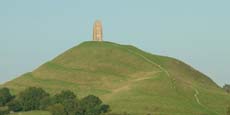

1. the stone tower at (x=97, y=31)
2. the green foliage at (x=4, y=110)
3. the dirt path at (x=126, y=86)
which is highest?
the stone tower at (x=97, y=31)

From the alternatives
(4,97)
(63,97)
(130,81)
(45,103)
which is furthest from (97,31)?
(45,103)

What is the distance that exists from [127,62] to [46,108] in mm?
40479

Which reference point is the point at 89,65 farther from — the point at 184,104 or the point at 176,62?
the point at 184,104

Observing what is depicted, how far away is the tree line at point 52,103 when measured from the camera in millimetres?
117625

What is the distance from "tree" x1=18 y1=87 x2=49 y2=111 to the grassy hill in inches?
505

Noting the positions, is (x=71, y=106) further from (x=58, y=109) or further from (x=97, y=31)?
(x=97, y=31)

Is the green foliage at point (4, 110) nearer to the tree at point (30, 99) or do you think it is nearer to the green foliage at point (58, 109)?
the tree at point (30, 99)

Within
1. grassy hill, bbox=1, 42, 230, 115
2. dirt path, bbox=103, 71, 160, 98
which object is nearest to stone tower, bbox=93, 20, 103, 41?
grassy hill, bbox=1, 42, 230, 115

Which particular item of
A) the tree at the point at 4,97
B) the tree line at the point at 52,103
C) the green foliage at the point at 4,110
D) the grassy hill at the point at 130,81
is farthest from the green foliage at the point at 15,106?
the grassy hill at the point at 130,81

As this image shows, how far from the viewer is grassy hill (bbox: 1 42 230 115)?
134m

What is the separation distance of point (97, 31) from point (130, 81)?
25.5 meters

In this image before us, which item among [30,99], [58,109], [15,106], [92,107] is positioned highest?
[30,99]

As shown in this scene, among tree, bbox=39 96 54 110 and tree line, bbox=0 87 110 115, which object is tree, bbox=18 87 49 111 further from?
tree, bbox=39 96 54 110

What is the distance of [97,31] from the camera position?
176 meters
